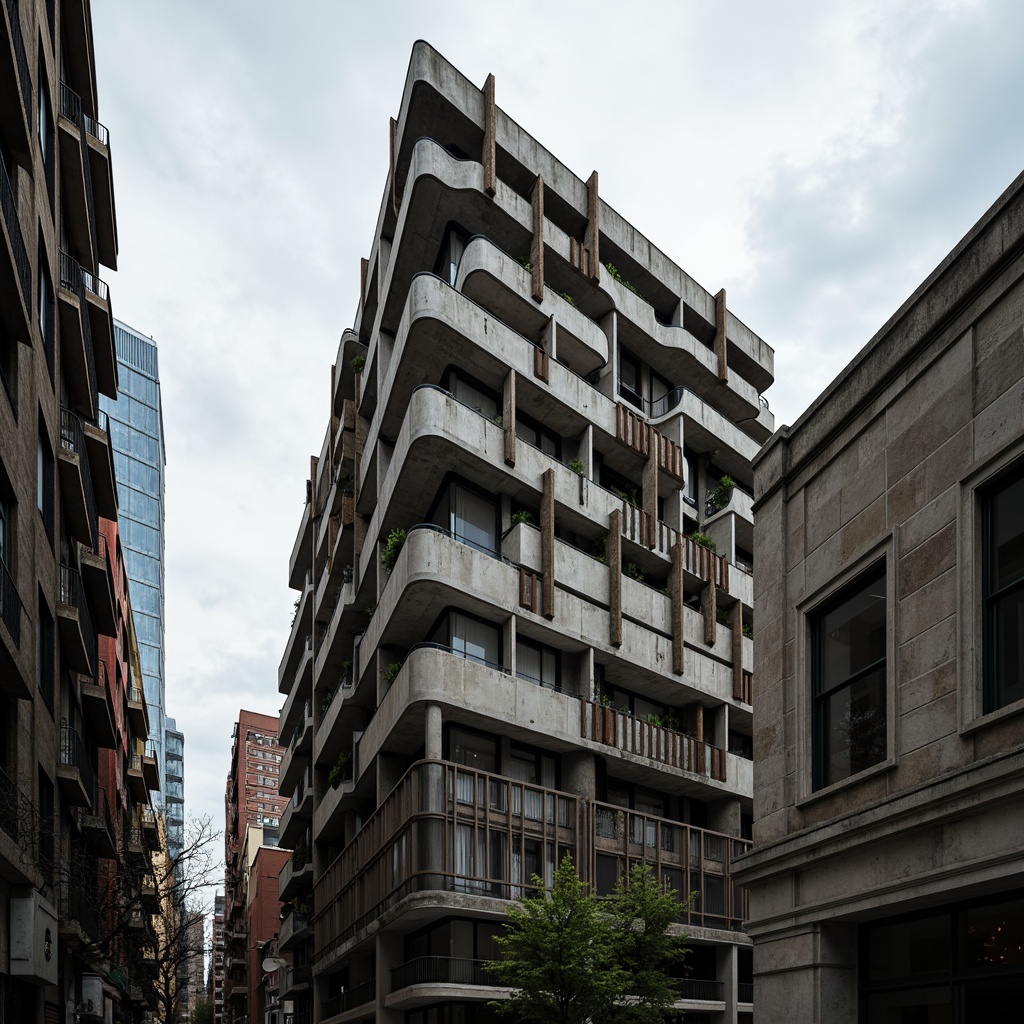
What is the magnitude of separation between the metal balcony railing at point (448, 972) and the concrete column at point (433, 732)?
5.19m

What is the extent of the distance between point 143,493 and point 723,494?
13797 centimetres

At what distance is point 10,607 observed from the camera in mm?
18469

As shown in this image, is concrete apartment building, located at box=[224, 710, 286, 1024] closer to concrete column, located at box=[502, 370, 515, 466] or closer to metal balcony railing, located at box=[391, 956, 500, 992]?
metal balcony railing, located at box=[391, 956, 500, 992]

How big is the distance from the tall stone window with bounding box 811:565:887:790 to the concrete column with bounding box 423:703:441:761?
17459 mm

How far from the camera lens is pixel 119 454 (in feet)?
532

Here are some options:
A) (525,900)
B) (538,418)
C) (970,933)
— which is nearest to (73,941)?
(525,900)

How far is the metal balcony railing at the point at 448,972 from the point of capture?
A: 28859 millimetres

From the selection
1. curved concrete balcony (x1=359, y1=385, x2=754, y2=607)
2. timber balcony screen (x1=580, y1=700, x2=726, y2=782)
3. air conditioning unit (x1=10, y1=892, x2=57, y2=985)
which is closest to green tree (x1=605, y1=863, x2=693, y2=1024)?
timber balcony screen (x1=580, y1=700, x2=726, y2=782)

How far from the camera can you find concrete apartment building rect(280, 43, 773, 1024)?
101ft

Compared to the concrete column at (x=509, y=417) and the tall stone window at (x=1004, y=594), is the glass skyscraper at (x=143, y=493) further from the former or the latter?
the tall stone window at (x=1004, y=594)

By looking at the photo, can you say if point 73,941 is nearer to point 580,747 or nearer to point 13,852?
point 13,852

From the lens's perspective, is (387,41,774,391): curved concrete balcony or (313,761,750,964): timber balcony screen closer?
(313,761,750,964): timber balcony screen

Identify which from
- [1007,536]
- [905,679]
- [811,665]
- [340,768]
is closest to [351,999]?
[340,768]

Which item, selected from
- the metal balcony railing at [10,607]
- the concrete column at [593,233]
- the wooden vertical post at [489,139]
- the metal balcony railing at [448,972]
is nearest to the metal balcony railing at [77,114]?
the wooden vertical post at [489,139]
